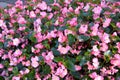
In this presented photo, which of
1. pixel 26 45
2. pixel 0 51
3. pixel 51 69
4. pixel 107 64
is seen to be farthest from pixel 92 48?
pixel 0 51

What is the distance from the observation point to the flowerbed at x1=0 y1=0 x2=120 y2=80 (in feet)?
8.70

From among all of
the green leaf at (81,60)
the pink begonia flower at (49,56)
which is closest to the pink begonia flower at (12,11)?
the pink begonia flower at (49,56)

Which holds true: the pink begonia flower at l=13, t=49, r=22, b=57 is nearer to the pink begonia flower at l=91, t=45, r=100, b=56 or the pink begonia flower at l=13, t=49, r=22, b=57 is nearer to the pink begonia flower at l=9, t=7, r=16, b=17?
the pink begonia flower at l=91, t=45, r=100, b=56

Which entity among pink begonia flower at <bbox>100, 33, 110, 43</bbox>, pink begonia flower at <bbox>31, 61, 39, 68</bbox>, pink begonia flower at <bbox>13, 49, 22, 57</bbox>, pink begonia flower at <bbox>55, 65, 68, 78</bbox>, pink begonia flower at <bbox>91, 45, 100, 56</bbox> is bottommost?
pink begonia flower at <bbox>55, 65, 68, 78</bbox>

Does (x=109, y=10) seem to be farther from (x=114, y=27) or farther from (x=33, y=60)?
(x=33, y=60)

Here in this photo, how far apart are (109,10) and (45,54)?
84cm

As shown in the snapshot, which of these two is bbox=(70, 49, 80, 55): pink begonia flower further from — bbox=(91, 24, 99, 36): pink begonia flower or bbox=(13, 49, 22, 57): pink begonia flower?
bbox=(13, 49, 22, 57): pink begonia flower

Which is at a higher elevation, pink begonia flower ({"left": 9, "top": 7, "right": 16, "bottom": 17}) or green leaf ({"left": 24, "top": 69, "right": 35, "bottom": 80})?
pink begonia flower ({"left": 9, "top": 7, "right": 16, "bottom": 17})

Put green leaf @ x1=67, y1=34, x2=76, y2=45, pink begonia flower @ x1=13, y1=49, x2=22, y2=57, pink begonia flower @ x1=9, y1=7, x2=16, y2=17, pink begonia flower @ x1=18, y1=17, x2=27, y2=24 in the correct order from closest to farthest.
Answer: green leaf @ x1=67, y1=34, x2=76, y2=45 < pink begonia flower @ x1=13, y1=49, x2=22, y2=57 < pink begonia flower @ x1=18, y1=17, x2=27, y2=24 < pink begonia flower @ x1=9, y1=7, x2=16, y2=17

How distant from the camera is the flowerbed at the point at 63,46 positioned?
8.70 ft

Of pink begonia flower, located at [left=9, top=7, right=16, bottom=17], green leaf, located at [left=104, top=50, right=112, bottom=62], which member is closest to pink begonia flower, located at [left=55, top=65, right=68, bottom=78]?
green leaf, located at [left=104, top=50, right=112, bottom=62]

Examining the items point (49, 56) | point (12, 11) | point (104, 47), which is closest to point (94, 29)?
point (104, 47)

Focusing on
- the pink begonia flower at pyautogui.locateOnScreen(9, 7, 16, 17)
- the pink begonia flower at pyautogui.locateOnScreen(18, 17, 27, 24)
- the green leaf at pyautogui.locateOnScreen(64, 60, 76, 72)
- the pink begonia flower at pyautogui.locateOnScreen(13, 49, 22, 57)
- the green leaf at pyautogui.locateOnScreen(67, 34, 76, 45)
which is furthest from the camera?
the pink begonia flower at pyautogui.locateOnScreen(9, 7, 16, 17)

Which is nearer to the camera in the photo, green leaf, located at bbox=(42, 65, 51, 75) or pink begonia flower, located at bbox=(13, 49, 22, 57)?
green leaf, located at bbox=(42, 65, 51, 75)
